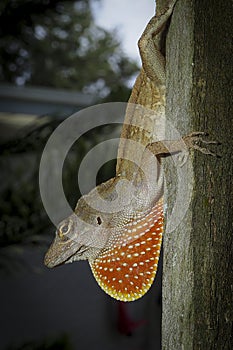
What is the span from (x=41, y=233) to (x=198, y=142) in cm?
165

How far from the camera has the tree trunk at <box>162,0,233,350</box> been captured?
75cm

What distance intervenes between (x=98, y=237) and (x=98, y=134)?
1.92m

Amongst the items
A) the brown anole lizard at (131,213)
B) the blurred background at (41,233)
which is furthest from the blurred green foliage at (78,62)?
the brown anole lizard at (131,213)

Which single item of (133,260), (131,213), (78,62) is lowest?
(133,260)

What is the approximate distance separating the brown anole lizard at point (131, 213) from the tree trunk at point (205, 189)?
79 millimetres

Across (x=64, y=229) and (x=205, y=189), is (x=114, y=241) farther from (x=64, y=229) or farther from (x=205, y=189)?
(x=205, y=189)

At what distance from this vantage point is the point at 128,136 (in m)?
1.12

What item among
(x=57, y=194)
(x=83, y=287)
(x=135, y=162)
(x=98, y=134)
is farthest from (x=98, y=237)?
(x=83, y=287)

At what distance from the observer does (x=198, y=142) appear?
2.43 ft

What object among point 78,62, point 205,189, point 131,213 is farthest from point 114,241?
point 78,62

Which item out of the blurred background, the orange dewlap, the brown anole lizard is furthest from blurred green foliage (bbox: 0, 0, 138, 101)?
the orange dewlap

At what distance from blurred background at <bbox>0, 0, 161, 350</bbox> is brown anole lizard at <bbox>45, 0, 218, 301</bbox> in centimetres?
110

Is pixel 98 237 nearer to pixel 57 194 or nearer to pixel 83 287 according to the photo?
pixel 57 194

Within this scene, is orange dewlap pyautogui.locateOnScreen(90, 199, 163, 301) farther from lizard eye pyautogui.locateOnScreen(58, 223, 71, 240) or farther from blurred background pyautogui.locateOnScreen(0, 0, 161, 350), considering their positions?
blurred background pyautogui.locateOnScreen(0, 0, 161, 350)
